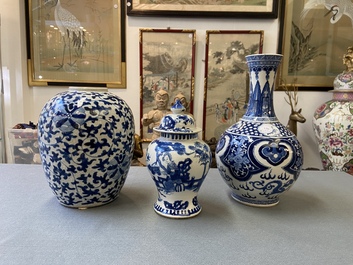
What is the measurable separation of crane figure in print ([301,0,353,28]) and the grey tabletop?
110 cm

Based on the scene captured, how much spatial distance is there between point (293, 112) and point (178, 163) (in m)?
1.02

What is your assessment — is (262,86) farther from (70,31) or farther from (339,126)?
(70,31)

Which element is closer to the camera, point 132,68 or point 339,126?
point 339,126

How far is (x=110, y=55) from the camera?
1.49m

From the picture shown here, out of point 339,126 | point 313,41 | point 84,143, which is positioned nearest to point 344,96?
point 339,126

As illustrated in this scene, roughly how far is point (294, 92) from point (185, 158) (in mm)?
1102

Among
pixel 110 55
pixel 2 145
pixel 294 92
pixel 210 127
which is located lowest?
pixel 2 145

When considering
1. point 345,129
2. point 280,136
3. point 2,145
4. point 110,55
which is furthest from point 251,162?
point 2,145

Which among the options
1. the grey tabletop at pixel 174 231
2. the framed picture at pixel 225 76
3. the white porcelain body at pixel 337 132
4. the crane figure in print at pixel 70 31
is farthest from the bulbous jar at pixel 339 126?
the crane figure in print at pixel 70 31

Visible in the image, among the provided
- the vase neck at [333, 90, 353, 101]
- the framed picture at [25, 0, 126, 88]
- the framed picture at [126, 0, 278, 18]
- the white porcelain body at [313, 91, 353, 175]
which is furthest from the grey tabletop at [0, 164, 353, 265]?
the framed picture at [126, 0, 278, 18]

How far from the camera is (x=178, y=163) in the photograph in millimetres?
541

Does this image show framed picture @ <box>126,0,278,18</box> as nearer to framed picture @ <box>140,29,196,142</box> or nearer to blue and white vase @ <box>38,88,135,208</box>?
framed picture @ <box>140,29,196,142</box>

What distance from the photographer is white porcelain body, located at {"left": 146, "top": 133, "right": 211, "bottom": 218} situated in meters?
0.54

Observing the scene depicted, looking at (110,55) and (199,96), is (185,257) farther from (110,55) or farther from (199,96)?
(110,55)
